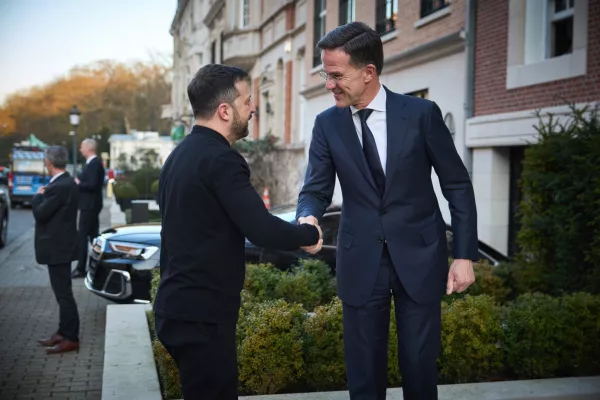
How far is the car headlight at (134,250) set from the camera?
791cm

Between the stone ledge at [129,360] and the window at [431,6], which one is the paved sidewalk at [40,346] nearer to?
the stone ledge at [129,360]

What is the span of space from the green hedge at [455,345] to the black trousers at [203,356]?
151cm

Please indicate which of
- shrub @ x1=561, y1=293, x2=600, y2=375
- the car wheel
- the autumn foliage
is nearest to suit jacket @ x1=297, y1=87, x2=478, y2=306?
shrub @ x1=561, y1=293, x2=600, y2=375

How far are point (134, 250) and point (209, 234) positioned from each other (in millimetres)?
5240

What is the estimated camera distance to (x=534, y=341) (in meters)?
4.94

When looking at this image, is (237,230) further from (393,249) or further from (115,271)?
(115,271)

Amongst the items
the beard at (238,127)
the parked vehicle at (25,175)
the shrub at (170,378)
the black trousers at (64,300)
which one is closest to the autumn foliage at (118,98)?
the parked vehicle at (25,175)

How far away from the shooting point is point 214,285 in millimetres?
2973

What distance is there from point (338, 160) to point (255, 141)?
18.1 m

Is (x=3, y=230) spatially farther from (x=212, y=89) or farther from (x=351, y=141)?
(x=212, y=89)

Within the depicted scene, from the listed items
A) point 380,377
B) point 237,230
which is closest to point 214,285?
point 237,230

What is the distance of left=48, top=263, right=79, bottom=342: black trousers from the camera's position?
22.6ft

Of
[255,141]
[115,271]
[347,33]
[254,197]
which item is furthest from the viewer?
[255,141]

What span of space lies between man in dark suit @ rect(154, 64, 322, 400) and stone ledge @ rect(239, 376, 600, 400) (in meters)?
1.30
